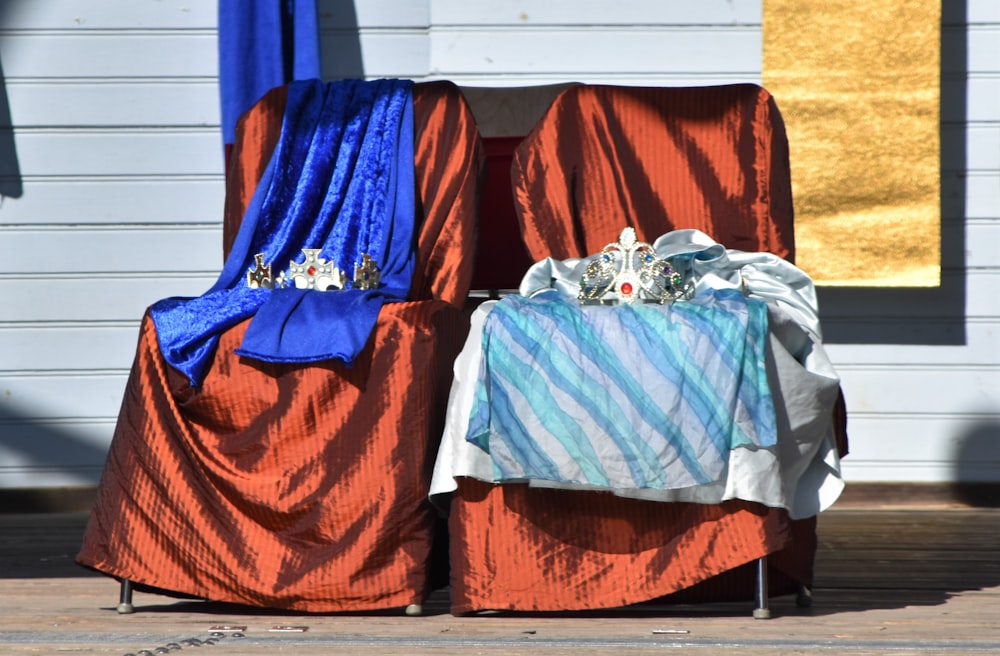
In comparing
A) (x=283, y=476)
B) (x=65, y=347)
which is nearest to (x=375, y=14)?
(x=65, y=347)

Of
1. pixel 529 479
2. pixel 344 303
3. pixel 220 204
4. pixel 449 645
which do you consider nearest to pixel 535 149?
pixel 344 303

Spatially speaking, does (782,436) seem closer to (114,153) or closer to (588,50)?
(588,50)

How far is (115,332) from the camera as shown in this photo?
14.5 ft

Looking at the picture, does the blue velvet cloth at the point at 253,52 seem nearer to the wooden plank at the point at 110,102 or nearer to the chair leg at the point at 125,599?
the wooden plank at the point at 110,102

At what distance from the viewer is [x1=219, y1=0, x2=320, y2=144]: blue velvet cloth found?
417 centimetres

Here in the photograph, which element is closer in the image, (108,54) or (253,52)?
(253,52)

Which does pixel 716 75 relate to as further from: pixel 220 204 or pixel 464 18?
pixel 220 204

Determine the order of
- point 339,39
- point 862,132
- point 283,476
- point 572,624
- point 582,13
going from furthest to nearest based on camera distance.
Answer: point 339,39, point 582,13, point 862,132, point 283,476, point 572,624

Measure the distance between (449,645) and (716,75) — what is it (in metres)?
2.55

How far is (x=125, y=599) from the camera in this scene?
8.39 ft

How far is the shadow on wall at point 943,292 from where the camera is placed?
422 cm

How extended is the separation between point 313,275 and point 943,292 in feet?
7.39

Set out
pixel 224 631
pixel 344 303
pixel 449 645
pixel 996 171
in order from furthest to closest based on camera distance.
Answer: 1. pixel 996 171
2. pixel 344 303
3. pixel 224 631
4. pixel 449 645

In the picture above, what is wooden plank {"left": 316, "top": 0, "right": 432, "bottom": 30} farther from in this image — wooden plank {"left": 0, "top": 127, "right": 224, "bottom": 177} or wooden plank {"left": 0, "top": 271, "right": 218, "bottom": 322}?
wooden plank {"left": 0, "top": 271, "right": 218, "bottom": 322}
